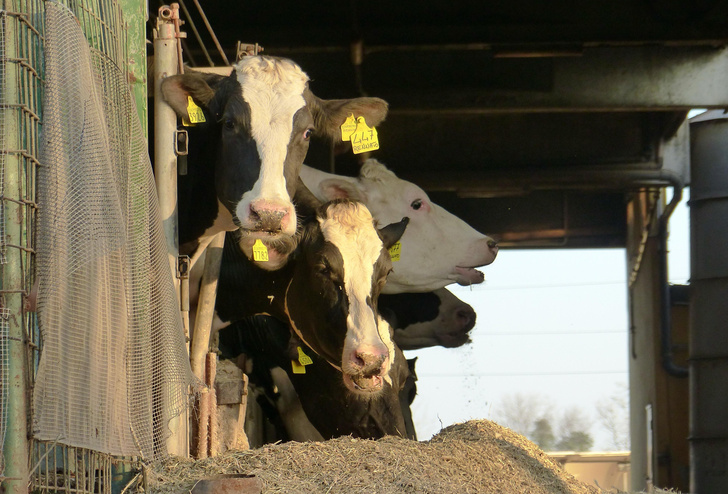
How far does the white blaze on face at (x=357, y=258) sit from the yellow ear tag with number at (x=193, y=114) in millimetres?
999

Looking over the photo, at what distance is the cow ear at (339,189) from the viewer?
8.00m

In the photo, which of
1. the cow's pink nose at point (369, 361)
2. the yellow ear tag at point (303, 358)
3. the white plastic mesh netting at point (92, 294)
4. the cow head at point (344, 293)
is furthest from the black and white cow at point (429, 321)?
the white plastic mesh netting at point (92, 294)

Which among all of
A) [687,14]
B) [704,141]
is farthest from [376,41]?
[704,141]

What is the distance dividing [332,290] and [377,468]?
2.13 m

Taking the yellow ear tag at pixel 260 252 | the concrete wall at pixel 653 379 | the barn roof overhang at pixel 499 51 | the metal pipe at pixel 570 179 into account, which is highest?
the barn roof overhang at pixel 499 51

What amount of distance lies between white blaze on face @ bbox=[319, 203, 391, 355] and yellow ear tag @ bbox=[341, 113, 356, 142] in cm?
45

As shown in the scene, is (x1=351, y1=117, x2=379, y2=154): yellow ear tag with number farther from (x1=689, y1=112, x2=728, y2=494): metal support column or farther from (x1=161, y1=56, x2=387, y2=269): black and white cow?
(x1=689, y1=112, x2=728, y2=494): metal support column

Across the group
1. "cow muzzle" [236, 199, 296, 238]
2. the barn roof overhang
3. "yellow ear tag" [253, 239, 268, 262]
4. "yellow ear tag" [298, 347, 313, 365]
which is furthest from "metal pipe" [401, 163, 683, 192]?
"cow muzzle" [236, 199, 296, 238]

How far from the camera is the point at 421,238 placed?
27.7 ft

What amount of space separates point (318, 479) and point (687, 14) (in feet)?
24.3

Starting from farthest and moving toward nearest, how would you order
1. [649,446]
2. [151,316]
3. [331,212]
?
[649,446] → [331,212] → [151,316]

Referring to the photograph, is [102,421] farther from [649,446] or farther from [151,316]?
[649,446]

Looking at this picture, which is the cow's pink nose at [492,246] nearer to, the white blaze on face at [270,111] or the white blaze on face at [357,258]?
the white blaze on face at [357,258]

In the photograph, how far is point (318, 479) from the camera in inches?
129
